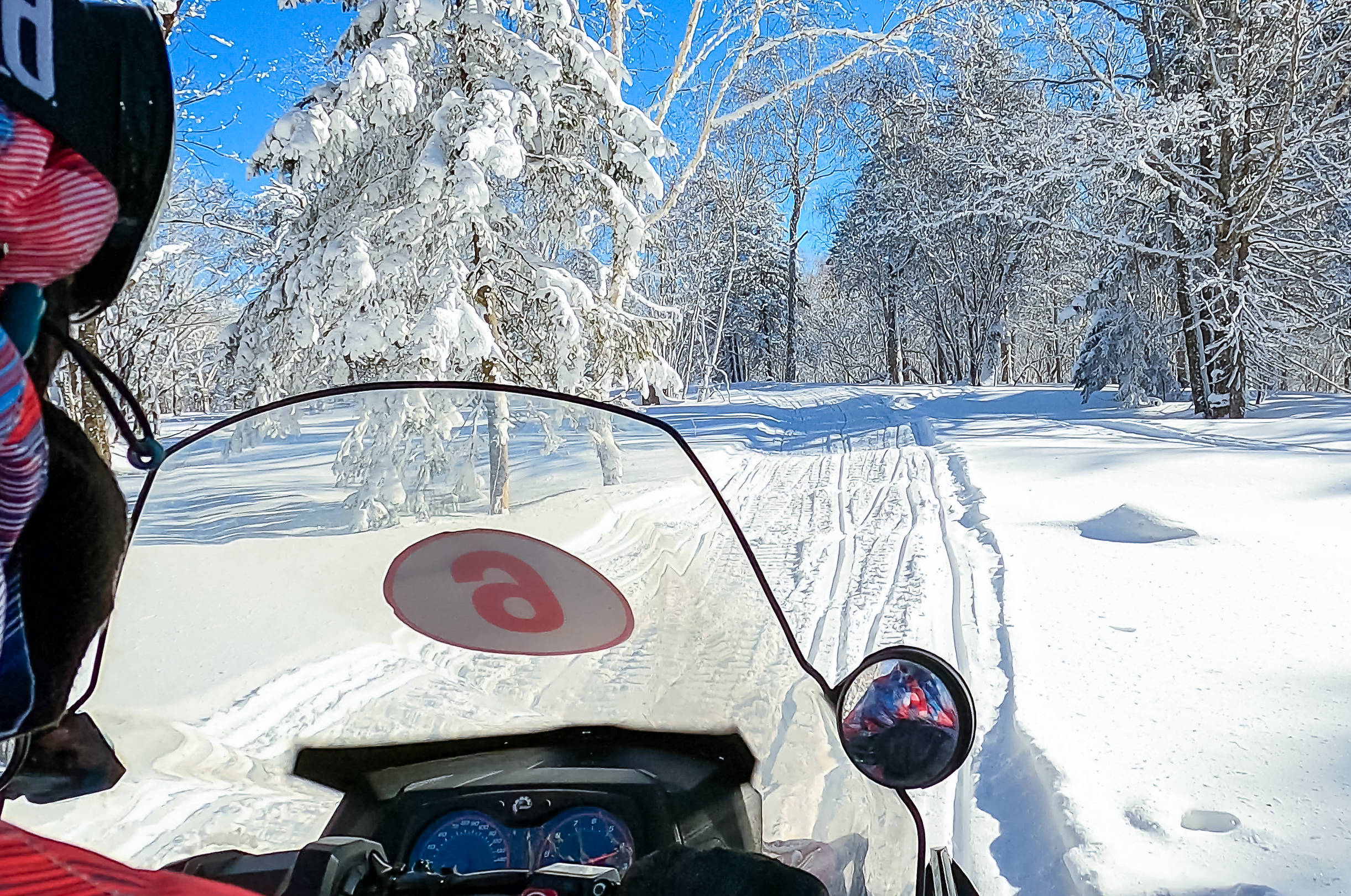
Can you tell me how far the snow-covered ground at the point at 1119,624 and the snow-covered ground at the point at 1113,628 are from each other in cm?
1

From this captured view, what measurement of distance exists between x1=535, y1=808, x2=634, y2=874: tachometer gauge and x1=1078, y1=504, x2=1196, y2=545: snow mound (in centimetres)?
578

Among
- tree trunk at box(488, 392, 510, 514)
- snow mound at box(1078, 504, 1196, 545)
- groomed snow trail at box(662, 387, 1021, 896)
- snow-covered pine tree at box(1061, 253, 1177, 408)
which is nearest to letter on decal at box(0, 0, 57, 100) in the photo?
tree trunk at box(488, 392, 510, 514)

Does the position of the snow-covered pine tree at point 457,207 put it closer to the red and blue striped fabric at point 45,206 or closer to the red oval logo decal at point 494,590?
the red oval logo decal at point 494,590

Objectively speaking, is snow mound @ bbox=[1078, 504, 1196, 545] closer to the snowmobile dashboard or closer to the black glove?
the snowmobile dashboard

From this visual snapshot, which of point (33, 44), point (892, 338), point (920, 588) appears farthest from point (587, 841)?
point (892, 338)

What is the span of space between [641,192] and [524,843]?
766 cm

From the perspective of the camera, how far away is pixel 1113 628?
173 inches

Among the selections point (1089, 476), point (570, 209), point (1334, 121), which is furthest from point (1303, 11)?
point (570, 209)

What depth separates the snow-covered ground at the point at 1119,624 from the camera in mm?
2518

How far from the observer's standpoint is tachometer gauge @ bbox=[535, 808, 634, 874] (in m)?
1.29

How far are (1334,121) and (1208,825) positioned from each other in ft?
40.4

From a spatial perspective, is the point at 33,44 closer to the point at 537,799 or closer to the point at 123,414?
the point at 123,414

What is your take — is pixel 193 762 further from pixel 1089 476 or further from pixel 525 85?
pixel 1089 476

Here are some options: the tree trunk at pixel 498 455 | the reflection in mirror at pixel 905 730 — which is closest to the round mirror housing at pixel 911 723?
the reflection in mirror at pixel 905 730
